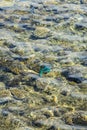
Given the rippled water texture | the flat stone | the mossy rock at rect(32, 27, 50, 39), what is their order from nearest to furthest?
1. the rippled water texture
2. the flat stone
3. the mossy rock at rect(32, 27, 50, 39)

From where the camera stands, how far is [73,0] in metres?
5.70

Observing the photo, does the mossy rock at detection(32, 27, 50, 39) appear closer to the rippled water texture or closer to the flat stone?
the rippled water texture

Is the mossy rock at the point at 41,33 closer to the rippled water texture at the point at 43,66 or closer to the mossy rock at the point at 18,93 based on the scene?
the rippled water texture at the point at 43,66

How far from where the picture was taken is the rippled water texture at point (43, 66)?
2.84m

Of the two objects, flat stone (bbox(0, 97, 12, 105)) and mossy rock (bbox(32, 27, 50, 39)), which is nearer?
flat stone (bbox(0, 97, 12, 105))

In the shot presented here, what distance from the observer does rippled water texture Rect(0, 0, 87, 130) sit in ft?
9.30

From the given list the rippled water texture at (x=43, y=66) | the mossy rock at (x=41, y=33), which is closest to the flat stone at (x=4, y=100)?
the rippled water texture at (x=43, y=66)

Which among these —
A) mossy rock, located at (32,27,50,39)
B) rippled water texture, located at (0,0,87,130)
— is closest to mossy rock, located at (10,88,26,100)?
rippled water texture, located at (0,0,87,130)

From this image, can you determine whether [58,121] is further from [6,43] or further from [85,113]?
[6,43]

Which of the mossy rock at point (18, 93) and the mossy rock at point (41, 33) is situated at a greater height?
the mossy rock at point (18, 93)

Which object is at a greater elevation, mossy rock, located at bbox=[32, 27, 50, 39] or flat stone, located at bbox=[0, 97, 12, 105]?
flat stone, located at bbox=[0, 97, 12, 105]

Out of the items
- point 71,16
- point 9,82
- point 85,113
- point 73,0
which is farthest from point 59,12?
point 85,113

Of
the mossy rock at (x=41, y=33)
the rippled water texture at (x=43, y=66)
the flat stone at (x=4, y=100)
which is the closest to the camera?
the rippled water texture at (x=43, y=66)

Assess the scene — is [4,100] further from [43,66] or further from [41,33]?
[41,33]
